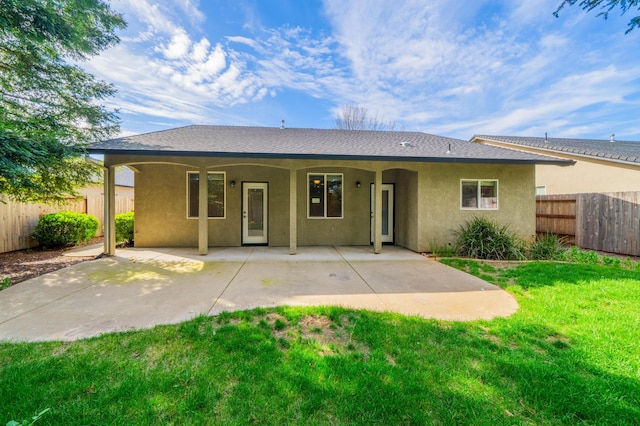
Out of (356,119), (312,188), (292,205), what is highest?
(356,119)

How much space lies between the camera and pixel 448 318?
138 inches

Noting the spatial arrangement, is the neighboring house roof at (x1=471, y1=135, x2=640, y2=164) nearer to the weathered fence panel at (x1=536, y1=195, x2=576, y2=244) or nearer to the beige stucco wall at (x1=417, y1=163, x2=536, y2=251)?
the weathered fence panel at (x1=536, y1=195, x2=576, y2=244)

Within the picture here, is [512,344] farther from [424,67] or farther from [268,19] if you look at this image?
[424,67]

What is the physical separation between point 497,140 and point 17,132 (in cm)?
1864

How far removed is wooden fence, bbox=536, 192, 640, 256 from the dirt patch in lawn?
577 inches

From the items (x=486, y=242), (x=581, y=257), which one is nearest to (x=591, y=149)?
(x=581, y=257)

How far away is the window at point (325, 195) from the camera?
9383mm

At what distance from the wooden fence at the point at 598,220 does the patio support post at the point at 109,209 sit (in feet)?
47.3

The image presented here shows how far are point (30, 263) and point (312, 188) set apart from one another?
7.81m

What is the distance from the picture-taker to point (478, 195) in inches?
332

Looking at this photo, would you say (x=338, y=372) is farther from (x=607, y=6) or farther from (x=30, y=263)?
(x=30, y=263)

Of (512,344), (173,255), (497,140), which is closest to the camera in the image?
A: (512,344)

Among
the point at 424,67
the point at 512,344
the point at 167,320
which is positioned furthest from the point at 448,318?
the point at 424,67

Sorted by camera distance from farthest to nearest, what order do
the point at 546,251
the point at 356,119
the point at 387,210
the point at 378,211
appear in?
the point at 356,119 → the point at 387,210 → the point at 378,211 → the point at 546,251
